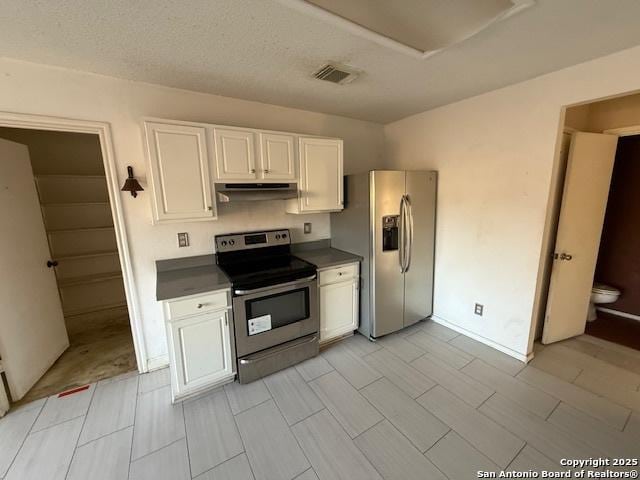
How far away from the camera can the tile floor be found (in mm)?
1485

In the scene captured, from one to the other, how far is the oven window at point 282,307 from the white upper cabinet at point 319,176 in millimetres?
820

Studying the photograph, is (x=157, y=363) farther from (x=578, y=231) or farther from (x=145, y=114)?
(x=578, y=231)

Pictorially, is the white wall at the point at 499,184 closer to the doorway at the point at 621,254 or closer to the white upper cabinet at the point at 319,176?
the white upper cabinet at the point at 319,176

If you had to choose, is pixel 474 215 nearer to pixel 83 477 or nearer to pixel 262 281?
pixel 262 281

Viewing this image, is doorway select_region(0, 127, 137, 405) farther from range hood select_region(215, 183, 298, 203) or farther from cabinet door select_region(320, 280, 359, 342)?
cabinet door select_region(320, 280, 359, 342)

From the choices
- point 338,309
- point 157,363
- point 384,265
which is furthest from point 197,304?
point 384,265

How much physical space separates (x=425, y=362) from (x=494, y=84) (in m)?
2.46

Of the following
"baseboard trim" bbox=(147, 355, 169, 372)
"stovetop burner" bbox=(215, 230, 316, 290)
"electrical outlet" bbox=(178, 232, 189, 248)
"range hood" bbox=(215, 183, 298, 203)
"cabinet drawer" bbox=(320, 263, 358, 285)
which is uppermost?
"range hood" bbox=(215, 183, 298, 203)

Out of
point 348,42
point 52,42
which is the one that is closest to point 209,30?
point 348,42

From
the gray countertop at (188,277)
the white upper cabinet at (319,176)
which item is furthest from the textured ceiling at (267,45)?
the gray countertop at (188,277)

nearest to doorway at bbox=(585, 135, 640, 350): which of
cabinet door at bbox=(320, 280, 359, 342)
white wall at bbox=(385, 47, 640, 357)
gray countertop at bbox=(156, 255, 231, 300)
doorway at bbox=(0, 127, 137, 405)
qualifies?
white wall at bbox=(385, 47, 640, 357)

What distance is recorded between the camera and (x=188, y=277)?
2107 mm

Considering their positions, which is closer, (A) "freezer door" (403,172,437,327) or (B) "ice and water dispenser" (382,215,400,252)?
(B) "ice and water dispenser" (382,215,400,252)

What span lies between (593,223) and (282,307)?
3035mm
